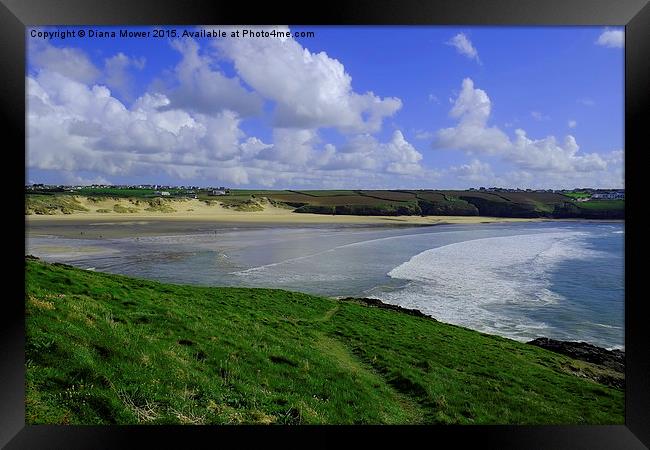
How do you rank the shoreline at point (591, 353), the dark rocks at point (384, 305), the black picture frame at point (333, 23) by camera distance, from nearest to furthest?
the black picture frame at point (333, 23)
the shoreline at point (591, 353)
the dark rocks at point (384, 305)

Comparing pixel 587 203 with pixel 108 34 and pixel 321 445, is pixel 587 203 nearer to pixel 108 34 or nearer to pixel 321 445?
pixel 321 445

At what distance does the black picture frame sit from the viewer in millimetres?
4848

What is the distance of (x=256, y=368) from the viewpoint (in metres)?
6.17

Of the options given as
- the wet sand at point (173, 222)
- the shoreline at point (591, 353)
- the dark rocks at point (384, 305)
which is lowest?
the shoreline at point (591, 353)

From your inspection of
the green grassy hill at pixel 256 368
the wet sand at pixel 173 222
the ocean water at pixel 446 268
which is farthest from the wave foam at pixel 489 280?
the wet sand at pixel 173 222

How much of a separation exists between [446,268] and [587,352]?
458cm

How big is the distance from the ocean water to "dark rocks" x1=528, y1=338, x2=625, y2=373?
0.28 meters

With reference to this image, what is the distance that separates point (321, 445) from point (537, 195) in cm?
1011

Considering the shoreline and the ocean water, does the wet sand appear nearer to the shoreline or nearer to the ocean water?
the ocean water

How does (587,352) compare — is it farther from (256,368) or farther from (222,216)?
(222,216)

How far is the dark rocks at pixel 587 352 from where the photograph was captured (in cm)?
848

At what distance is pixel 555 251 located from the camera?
14406 millimetres

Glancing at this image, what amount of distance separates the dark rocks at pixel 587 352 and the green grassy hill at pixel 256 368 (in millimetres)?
424

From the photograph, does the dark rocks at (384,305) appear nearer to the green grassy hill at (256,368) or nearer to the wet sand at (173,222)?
the green grassy hill at (256,368)
